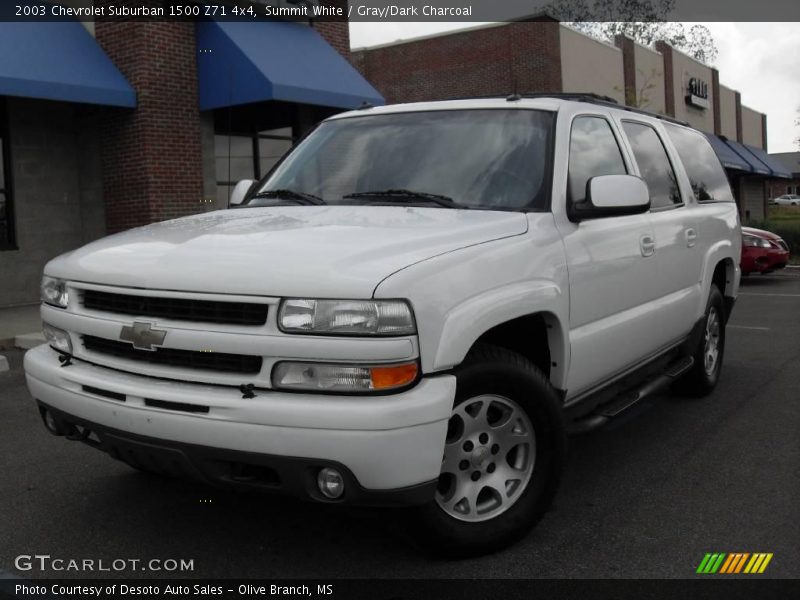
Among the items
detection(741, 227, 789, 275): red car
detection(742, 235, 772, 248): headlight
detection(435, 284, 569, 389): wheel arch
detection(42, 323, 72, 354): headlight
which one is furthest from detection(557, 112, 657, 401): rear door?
detection(742, 235, 772, 248): headlight

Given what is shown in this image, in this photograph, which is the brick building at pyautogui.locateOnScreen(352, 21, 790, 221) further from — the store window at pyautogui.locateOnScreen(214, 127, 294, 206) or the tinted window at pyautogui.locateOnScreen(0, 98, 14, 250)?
the tinted window at pyautogui.locateOnScreen(0, 98, 14, 250)

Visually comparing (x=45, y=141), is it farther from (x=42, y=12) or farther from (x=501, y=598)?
(x=501, y=598)

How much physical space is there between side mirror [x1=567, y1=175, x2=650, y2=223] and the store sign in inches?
1328

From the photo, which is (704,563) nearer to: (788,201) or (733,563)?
(733,563)

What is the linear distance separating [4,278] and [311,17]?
679 centimetres

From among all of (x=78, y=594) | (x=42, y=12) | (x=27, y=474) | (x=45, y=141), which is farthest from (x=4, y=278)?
(x=78, y=594)

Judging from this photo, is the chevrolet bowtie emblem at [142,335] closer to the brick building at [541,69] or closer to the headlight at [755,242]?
the headlight at [755,242]

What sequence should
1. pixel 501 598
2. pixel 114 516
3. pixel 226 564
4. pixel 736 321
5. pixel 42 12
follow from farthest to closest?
pixel 42 12
pixel 736 321
pixel 114 516
pixel 226 564
pixel 501 598

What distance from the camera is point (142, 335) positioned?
3.21m

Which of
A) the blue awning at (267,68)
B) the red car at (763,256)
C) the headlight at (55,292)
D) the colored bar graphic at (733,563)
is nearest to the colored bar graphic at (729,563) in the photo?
the colored bar graphic at (733,563)

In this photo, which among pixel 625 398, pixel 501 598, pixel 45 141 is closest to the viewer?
pixel 501 598

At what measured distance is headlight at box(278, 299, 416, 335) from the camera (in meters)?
2.91

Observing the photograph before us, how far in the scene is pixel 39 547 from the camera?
367 cm

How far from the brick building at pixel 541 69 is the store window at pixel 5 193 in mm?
12574
